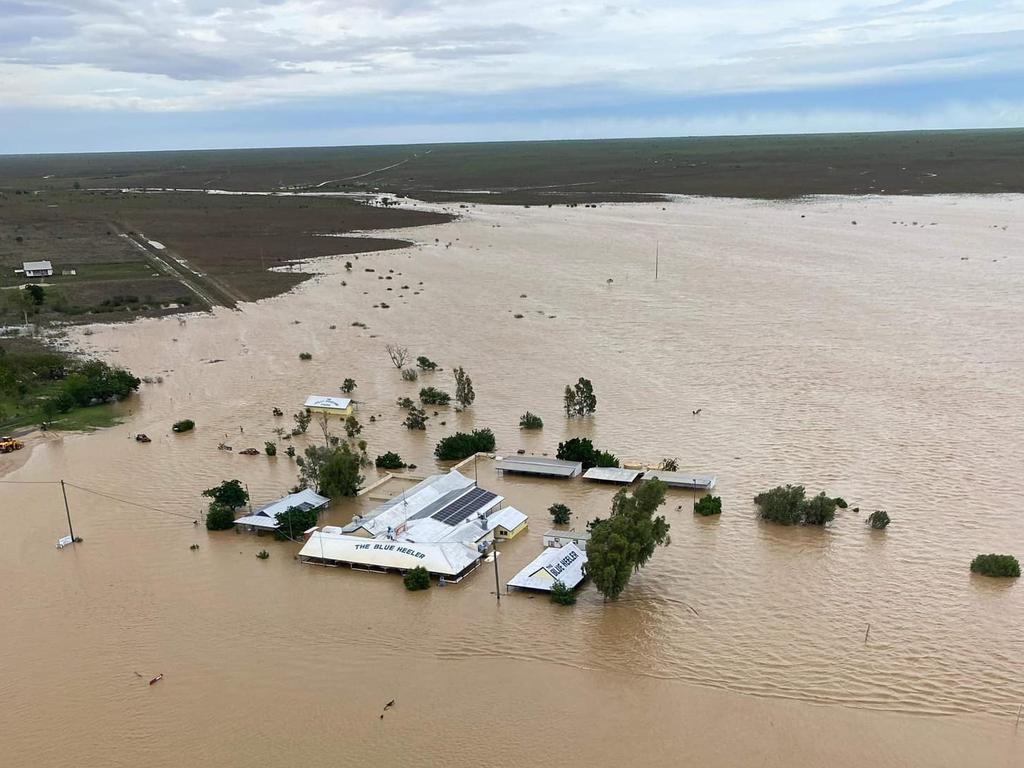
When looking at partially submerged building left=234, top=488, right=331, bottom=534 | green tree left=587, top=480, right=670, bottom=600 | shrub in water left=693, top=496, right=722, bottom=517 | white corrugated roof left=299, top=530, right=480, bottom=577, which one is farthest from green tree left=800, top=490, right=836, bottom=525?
partially submerged building left=234, top=488, right=331, bottom=534

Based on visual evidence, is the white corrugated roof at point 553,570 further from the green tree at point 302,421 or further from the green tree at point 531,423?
the green tree at point 302,421

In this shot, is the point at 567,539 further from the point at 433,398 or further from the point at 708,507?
the point at 433,398

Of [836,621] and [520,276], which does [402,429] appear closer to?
[836,621]

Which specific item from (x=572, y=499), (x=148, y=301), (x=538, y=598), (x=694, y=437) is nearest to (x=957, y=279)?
(x=694, y=437)

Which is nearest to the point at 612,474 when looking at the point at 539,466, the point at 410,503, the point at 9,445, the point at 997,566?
the point at 539,466

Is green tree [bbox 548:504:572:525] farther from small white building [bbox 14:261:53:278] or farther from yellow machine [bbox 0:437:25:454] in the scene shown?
small white building [bbox 14:261:53:278]
